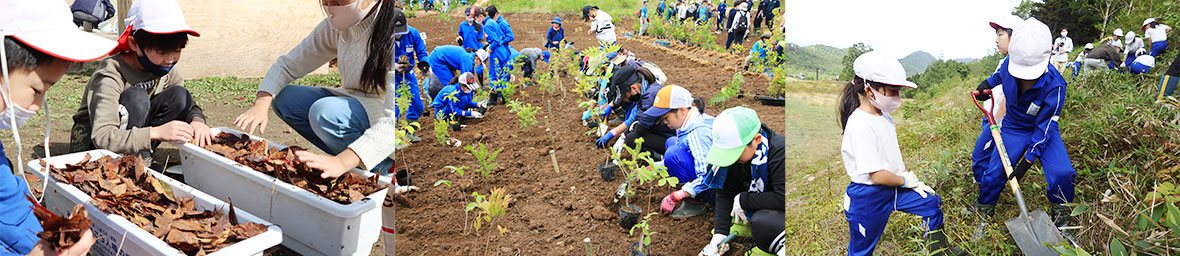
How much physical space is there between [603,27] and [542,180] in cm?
57

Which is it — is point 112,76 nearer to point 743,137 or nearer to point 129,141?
point 129,141

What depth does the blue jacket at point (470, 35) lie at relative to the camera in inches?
88.4

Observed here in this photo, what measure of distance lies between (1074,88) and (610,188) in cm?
158

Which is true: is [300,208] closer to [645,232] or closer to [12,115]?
[12,115]

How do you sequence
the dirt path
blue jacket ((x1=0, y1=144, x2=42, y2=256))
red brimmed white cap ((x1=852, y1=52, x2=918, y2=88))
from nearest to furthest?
red brimmed white cap ((x1=852, y1=52, x2=918, y2=88))
blue jacket ((x1=0, y1=144, x2=42, y2=256))
the dirt path

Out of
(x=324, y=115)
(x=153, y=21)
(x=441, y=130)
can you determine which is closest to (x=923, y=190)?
(x=441, y=130)

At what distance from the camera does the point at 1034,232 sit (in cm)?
212

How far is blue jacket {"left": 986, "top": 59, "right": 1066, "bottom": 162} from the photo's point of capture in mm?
2023

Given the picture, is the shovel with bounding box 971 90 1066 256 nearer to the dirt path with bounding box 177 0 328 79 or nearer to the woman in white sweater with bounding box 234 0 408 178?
the woman in white sweater with bounding box 234 0 408 178

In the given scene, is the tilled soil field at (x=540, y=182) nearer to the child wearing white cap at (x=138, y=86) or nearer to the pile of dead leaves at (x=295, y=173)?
the pile of dead leaves at (x=295, y=173)

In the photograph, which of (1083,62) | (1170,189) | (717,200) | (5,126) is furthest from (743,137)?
(5,126)

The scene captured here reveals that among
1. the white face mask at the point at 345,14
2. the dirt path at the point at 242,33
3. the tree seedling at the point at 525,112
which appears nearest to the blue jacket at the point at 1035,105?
the tree seedling at the point at 525,112

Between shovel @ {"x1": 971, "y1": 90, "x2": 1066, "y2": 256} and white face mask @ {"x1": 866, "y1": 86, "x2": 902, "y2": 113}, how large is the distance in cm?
53

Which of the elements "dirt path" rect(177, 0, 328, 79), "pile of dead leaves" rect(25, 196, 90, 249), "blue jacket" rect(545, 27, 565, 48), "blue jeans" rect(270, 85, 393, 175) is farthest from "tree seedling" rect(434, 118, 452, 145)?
"dirt path" rect(177, 0, 328, 79)
